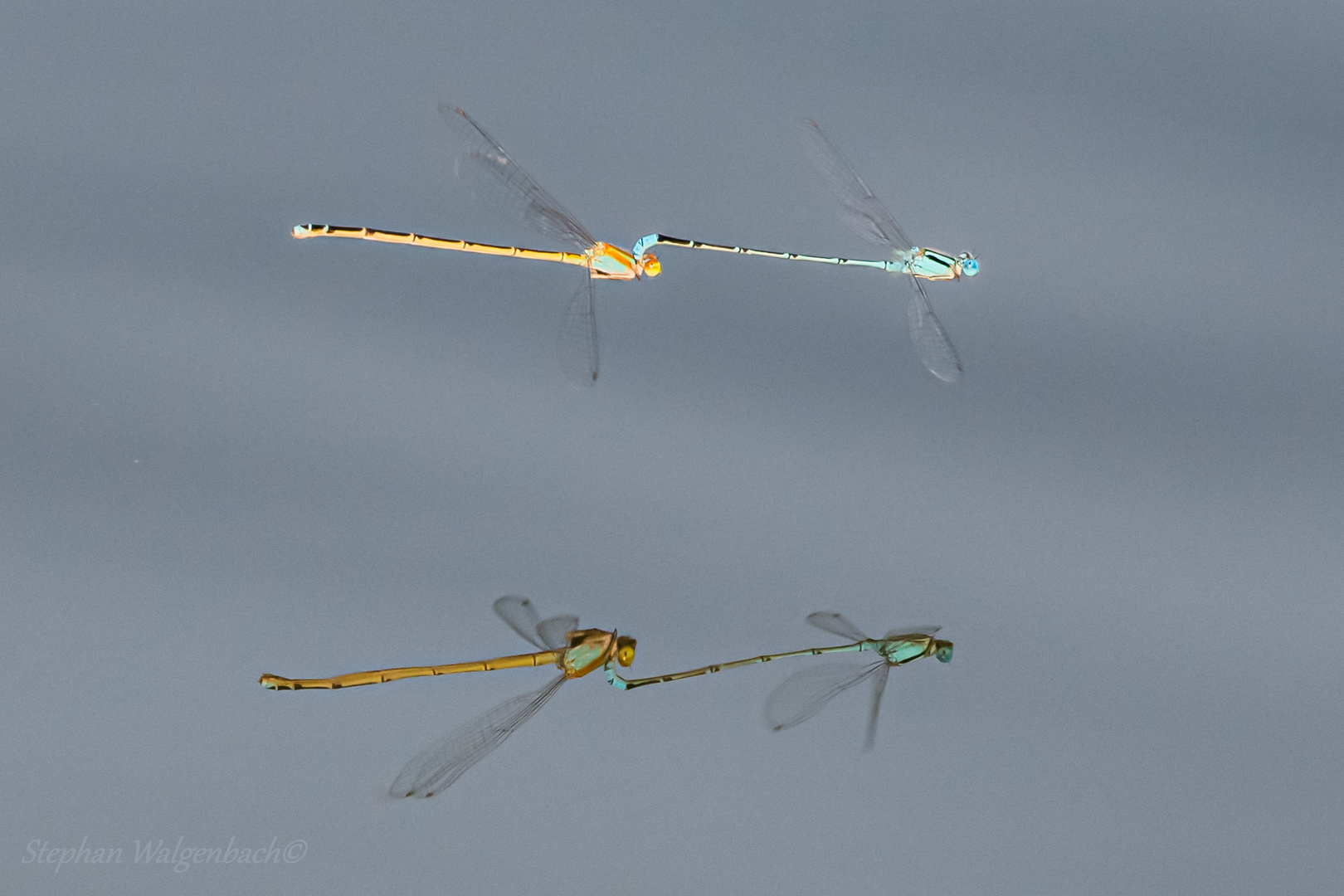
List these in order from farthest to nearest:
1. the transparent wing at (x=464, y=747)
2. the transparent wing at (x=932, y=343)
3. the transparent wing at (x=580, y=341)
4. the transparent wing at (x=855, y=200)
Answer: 1. the transparent wing at (x=855, y=200)
2. the transparent wing at (x=932, y=343)
3. the transparent wing at (x=580, y=341)
4. the transparent wing at (x=464, y=747)

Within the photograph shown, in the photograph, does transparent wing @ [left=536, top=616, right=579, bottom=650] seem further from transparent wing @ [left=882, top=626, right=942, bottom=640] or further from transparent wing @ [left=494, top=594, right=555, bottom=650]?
transparent wing @ [left=882, top=626, right=942, bottom=640]

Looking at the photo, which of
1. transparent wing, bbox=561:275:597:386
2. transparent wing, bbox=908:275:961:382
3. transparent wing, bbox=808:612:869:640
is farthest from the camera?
transparent wing, bbox=908:275:961:382

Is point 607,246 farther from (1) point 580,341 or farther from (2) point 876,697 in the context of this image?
(2) point 876,697

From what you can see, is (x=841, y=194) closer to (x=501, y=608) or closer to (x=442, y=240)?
(x=442, y=240)

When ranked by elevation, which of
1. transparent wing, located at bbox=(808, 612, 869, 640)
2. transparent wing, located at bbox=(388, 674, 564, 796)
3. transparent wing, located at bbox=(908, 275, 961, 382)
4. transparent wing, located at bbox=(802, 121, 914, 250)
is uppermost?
transparent wing, located at bbox=(802, 121, 914, 250)

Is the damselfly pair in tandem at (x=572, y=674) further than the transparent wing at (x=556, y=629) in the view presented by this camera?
No

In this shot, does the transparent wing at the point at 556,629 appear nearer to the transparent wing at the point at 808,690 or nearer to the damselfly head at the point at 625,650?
the damselfly head at the point at 625,650

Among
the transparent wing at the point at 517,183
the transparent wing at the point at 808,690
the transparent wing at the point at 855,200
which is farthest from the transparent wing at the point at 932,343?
the transparent wing at the point at 517,183

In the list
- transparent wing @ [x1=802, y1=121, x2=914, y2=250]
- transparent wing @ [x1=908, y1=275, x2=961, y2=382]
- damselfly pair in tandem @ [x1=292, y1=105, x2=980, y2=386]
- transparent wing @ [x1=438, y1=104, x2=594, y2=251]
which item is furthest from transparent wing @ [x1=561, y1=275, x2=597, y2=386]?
transparent wing @ [x1=908, y1=275, x2=961, y2=382]

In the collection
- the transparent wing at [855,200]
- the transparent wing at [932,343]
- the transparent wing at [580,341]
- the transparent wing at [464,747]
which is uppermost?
the transparent wing at [855,200]
